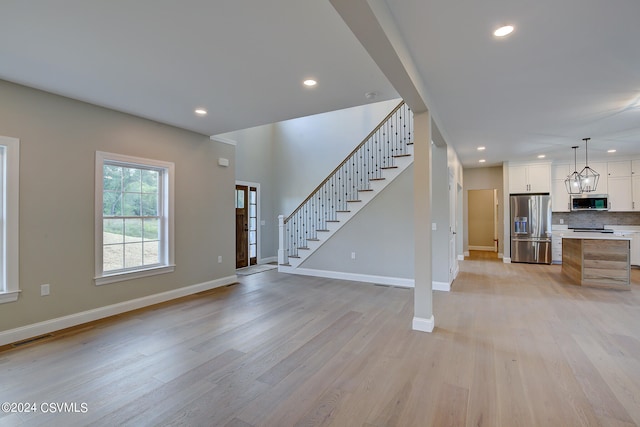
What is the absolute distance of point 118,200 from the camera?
4.09 m

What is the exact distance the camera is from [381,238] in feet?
18.3

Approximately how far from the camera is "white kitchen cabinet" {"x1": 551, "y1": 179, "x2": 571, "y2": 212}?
25.4ft

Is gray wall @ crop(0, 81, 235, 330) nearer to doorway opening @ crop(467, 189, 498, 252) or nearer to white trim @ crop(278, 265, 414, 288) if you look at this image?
white trim @ crop(278, 265, 414, 288)

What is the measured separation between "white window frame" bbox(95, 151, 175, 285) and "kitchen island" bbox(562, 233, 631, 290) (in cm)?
710

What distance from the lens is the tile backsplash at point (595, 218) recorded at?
A: 289 inches

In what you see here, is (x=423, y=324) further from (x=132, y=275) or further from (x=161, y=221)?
(x=161, y=221)

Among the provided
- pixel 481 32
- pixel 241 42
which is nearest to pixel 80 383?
pixel 241 42

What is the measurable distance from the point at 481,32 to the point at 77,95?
4246mm

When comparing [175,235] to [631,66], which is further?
[175,235]

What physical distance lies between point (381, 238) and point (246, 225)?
12.1 feet

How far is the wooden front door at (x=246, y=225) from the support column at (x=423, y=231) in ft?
16.4

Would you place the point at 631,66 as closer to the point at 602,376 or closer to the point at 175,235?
the point at 602,376

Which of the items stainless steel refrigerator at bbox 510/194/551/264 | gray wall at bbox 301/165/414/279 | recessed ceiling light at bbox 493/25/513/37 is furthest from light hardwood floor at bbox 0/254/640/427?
stainless steel refrigerator at bbox 510/194/551/264

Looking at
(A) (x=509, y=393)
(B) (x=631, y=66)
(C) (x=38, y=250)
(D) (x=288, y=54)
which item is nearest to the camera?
(A) (x=509, y=393)
